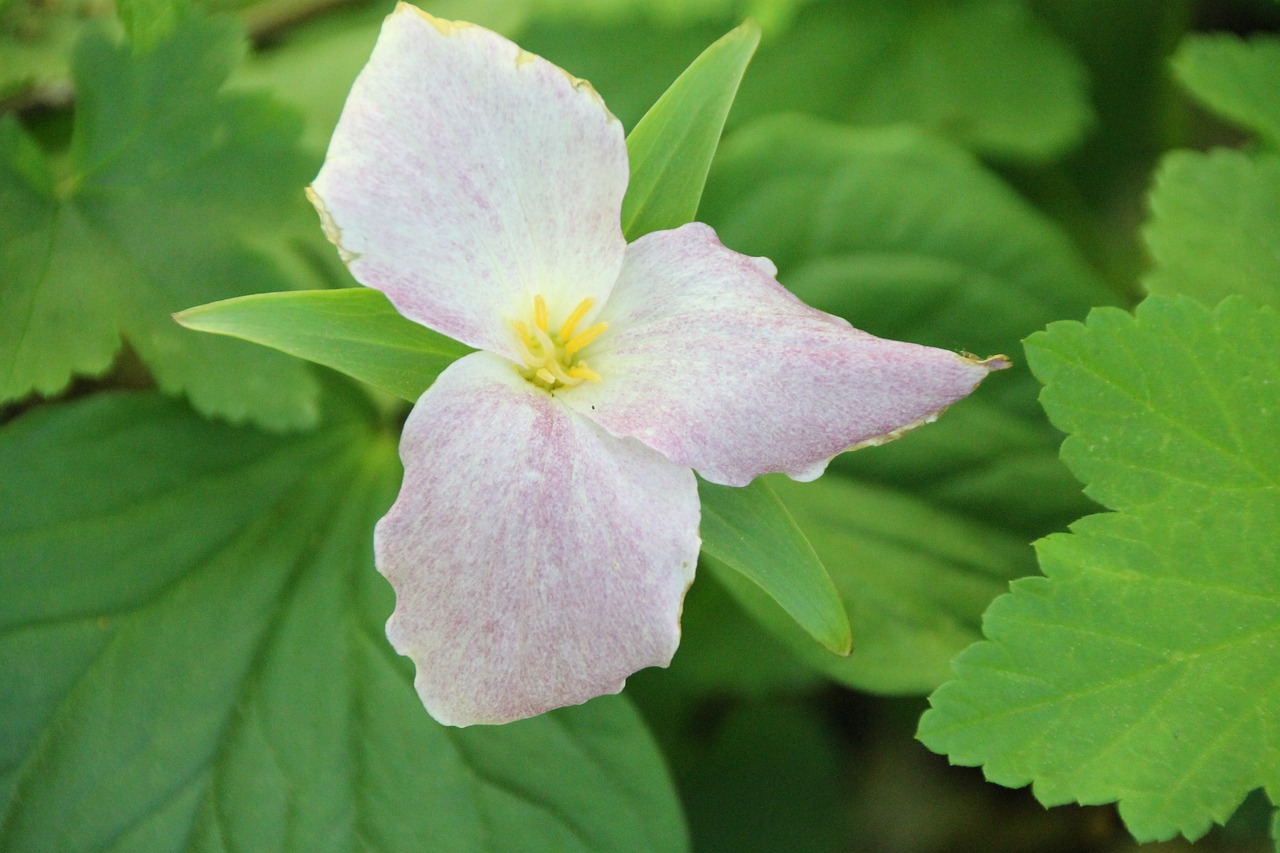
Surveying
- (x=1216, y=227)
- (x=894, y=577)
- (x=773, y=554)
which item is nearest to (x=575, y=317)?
(x=773, y=554)

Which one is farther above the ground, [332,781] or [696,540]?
[696,540]

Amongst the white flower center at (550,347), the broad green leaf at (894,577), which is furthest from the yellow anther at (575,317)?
the broad green leaf at (894,577)

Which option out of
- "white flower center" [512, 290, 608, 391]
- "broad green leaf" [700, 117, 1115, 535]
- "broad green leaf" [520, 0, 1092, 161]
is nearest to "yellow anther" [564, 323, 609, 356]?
"white flower center" [512, 290, 608, 391]

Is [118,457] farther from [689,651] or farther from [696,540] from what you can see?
[689,651]

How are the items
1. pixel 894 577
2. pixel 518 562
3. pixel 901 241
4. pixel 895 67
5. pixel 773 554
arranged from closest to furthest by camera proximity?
pixel 518 562 < pixel 773 554 < pixel 894 577 < pixel 901 241 < pixel 895 67

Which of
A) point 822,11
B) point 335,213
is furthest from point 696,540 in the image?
point 822,11

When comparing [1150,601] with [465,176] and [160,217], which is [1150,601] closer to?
[465,176]

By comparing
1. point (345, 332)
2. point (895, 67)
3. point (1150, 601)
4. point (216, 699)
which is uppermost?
point (345, 332)

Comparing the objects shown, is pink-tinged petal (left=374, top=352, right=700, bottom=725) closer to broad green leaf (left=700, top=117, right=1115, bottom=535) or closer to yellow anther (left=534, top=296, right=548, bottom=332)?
yellow anther (left=534, top=296, right=548, bottom=332)
